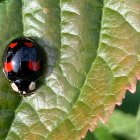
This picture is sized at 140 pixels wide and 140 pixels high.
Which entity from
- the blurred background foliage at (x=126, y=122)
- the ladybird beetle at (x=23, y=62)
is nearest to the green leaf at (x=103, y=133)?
the blurred background foliage at (x=126, y=122)

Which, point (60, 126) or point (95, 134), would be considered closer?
point (60, 126)

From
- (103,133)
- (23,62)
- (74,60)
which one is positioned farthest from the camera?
(103,133)

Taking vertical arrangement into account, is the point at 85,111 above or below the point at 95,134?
above

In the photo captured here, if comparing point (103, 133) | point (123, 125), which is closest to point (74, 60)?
point (103, 133)

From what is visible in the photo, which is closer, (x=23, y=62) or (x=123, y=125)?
Answer: (x=23, y=62)

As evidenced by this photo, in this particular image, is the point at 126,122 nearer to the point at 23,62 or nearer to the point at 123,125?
the point at 123,125

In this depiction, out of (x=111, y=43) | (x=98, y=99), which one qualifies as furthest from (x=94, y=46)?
(x=98, y=99)

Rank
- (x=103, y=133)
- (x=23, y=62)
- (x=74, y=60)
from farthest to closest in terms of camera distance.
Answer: (x=103, y=133) → (x=23, y=62) → (x=74, y=60)

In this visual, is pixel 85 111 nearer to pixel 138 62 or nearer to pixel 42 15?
pixel 138 62
